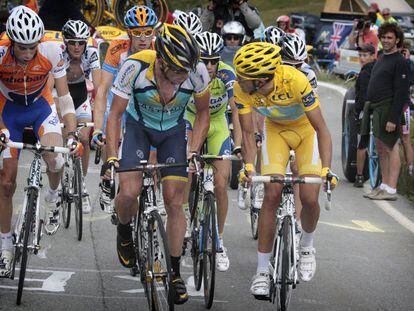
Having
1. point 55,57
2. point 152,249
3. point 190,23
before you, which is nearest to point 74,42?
point 190,23

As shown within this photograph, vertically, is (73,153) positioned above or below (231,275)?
above

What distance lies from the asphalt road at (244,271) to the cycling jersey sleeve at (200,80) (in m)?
1.59

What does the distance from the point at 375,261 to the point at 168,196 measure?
10.3ft

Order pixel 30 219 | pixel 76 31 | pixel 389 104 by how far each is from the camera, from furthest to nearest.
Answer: pixel 389 104 < pixel 76 31 < pixel 30 219

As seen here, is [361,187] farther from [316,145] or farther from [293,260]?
[293,260]

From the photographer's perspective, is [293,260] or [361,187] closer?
[293,260]

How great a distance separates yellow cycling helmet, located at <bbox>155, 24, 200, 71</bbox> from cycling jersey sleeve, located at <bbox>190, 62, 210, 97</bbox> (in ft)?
1.72

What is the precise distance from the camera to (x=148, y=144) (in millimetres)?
9219

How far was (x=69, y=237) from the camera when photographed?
39.3 feet

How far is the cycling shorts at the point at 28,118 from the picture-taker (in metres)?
9.95

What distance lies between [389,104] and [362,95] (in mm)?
877

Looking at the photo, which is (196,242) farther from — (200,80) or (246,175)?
(200,80)

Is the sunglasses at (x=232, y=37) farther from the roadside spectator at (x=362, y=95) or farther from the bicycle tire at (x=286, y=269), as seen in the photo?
the bicycle tire at (x=286, y=269)

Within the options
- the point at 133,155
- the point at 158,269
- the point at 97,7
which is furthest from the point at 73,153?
the point at 97,7
